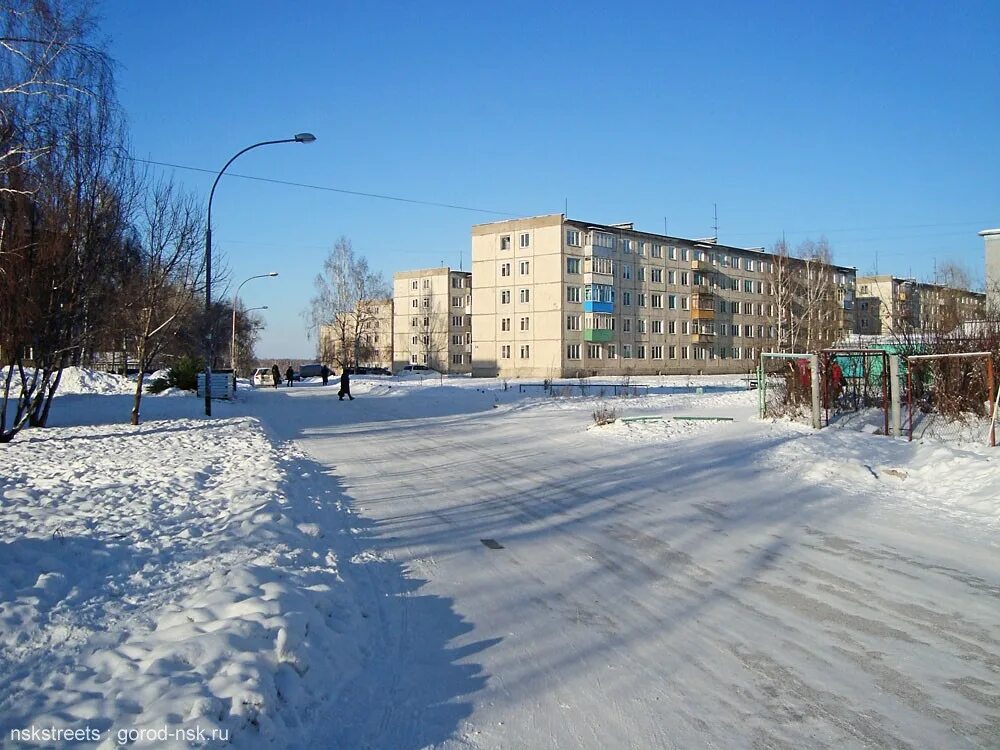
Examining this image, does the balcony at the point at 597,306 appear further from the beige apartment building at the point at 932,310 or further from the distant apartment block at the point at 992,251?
the distant apartment block at the point at 992,251

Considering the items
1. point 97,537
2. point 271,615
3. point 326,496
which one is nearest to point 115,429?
point 326,496

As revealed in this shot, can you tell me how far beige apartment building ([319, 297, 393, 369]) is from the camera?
237 ft

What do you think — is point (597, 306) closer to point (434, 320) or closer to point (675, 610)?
point (434, 320)

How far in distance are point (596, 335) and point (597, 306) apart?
300 centimetres

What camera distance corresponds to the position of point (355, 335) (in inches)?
2837

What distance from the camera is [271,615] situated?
5.06 meters

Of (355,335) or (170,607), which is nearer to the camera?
(170,607)

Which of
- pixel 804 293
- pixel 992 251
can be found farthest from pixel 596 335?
pixel 992 251

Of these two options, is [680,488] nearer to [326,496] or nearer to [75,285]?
[326,496]

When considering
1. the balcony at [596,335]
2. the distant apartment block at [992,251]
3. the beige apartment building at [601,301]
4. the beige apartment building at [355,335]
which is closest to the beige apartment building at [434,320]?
the beige apartment building at [355,335]

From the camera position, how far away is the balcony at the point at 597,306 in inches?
2842

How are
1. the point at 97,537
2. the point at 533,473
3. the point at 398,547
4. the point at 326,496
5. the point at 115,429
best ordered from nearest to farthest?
1. the point at 97,537
2. the point at 398,547
3. the point at 326,496
4. the point at 533,473
5. the point at 115,429

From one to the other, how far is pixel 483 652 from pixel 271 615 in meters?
1.55

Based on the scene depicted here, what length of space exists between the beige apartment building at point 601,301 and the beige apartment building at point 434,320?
1908cm
